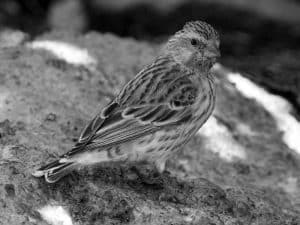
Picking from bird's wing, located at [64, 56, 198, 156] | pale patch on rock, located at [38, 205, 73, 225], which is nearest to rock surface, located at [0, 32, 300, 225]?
pale patch on rock, located at [38, 205, 73, 225]

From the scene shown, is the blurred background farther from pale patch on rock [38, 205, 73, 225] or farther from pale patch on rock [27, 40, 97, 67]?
pale patch on rock [38, 205, 73, 225]

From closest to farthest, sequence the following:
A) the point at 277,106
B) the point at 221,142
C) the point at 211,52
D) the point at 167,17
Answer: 1. the point at 211,52
2. the point at 221,142
3. the point at 277,106
4. the point at 167,17

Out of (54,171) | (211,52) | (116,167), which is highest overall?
(211,52)

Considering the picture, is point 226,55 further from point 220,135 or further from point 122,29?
point 220,135

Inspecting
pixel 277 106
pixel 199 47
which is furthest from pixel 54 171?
pixel 277 106

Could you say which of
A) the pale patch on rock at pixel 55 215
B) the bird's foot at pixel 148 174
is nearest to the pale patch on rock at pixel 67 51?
the bird's foot at pixel 148 174

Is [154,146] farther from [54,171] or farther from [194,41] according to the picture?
[194,41]
